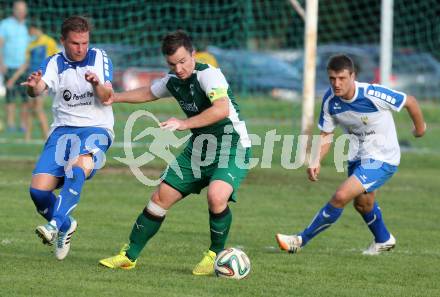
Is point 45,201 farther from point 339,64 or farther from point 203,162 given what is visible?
point 339,64

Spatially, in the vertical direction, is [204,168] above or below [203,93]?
below

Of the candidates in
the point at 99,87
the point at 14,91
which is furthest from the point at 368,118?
the point at 14,91

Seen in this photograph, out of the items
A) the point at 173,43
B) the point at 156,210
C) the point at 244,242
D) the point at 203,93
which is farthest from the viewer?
the point at 244,242

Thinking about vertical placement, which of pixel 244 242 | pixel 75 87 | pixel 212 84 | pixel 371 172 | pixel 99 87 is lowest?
pixel 244 242

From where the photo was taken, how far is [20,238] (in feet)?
28.9

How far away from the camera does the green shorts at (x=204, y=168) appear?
24.9ft

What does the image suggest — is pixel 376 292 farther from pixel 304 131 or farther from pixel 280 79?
pixel 280 79

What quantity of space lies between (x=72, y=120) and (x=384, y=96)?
103 inches

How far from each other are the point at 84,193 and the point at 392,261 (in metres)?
4.75

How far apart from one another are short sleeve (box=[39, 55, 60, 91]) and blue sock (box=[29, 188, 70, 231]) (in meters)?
0.84

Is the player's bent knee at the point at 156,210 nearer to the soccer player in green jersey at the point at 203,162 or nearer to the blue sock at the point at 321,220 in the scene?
the soccer player in green jersey at the point at 203,162

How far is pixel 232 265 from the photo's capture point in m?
7.25

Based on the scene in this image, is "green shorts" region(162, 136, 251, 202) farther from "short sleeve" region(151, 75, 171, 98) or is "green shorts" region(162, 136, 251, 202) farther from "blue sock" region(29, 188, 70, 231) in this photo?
"blue sock" region(29, 188, 70, 231)

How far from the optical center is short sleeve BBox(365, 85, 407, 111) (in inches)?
338
